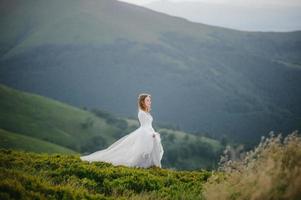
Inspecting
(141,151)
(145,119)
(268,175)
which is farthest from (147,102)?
(268,175)

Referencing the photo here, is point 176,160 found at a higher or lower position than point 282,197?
higher

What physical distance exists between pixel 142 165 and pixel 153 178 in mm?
4069

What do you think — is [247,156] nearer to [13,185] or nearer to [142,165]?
[13,185]

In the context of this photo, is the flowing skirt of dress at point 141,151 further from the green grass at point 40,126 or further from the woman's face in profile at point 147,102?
the green grass at point 40,126

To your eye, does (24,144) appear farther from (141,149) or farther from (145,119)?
(141,149)

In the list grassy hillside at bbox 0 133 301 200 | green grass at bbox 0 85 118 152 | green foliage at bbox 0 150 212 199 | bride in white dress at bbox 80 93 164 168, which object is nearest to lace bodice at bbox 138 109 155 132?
bride in white dress at bbox 80 93 164 168

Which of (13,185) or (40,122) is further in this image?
(40,122)

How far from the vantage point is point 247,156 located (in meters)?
12.5

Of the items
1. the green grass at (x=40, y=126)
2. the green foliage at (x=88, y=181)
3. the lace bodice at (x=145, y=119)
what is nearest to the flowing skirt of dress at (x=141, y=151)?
the lace bodice at (x=145, y=119)

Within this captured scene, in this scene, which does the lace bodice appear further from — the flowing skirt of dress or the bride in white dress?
the flowing skirt of dress

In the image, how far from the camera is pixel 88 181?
13758mm

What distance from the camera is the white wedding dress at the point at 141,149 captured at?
61.3 ft

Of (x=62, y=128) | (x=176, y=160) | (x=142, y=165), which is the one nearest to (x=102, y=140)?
(x=62, y=128)

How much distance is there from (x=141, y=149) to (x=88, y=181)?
5.08 meters
